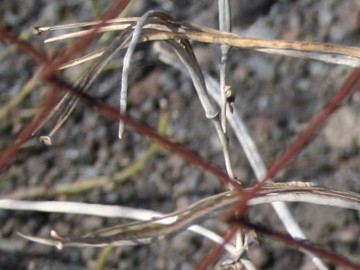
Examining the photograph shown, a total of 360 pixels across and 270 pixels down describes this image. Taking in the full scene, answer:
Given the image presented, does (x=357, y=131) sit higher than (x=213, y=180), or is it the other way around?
(x=357, y=131)

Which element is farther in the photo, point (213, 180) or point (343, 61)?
point (213, 180)

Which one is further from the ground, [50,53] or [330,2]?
[330,2]

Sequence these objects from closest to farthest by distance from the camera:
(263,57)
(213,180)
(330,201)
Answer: (330,201) → (213,180) → (263,57)

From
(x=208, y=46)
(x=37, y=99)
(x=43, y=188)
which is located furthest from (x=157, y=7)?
(x=43, y=188)

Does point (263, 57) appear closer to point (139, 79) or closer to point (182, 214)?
point (139, 79)

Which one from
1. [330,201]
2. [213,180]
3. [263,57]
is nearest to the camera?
[330,201]

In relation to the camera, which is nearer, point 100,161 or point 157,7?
point 100,161

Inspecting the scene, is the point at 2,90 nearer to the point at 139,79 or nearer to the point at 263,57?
the point at 139,79

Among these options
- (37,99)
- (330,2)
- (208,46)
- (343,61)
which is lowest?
(343,61)

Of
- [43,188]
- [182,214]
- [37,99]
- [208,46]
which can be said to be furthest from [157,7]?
[182,214]
